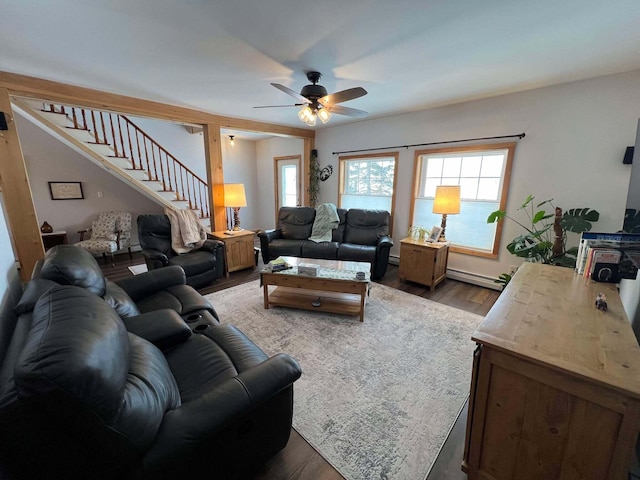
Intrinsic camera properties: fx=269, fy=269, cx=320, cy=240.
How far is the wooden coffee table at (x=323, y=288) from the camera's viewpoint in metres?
2.72

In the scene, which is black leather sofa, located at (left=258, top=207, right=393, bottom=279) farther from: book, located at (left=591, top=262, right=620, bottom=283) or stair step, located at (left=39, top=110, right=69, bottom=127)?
stair step, located at (left=39, top=110, right=69, bottom=127)

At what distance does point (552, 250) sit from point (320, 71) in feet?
9.95

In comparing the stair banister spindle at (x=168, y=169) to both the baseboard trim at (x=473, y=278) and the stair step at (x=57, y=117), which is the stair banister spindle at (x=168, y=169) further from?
the baseboard trim at (x=473, y=278)

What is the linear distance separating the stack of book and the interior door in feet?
16.3

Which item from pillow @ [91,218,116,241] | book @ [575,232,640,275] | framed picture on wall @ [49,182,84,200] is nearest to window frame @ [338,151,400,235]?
book @ [575,232,640,275]

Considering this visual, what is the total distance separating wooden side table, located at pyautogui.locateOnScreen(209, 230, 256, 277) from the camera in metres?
4.02

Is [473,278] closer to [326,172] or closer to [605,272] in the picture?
[605,272]

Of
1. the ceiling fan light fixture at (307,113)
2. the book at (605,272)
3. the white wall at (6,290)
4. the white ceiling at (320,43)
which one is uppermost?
the white ceiling at (320,43)

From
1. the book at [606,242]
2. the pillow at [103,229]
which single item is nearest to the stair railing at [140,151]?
the pillow at [103,229]

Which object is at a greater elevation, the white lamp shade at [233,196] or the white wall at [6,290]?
the white lamp shade at [233,196]

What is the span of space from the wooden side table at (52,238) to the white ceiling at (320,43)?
115 inches

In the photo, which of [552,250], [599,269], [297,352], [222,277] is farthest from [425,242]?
[222,277]

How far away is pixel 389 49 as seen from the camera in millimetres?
2146

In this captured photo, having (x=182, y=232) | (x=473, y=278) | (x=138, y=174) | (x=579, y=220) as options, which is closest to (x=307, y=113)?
(x=182, y=232)
